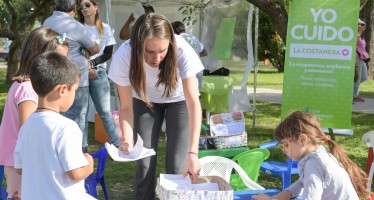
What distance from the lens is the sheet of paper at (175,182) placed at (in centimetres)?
329

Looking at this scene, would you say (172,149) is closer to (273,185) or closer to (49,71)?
(49,71)

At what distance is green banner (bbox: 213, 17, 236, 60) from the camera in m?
8.85

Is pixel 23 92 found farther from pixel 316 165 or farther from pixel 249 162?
pixel 249 162

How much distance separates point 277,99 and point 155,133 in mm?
8231

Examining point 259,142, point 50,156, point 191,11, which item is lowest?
point 259,142

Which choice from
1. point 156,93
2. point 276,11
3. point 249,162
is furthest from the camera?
point 276,11

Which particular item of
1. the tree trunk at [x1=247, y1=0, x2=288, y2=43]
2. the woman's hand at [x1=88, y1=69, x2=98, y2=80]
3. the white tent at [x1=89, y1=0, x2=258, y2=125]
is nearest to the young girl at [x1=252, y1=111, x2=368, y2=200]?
the woman's hand at [x1=88, y1=69, x2=98, y2=80]

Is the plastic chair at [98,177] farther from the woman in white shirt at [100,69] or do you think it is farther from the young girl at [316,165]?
the woman in white shirt at [100,69]

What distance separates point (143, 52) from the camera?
3.21m

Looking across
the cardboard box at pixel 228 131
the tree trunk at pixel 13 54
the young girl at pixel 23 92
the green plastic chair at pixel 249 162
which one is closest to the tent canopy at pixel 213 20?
the cardboard box at pixel 228 131

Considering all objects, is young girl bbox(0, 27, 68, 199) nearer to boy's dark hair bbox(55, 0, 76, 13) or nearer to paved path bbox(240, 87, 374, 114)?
boy's dark hair bbox(55, 0, 76, 13)

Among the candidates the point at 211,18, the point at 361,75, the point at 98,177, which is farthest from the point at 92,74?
the point at 361,75

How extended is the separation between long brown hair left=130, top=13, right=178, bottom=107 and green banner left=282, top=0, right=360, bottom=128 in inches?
107

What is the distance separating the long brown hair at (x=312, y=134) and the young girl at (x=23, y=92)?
1.28m
